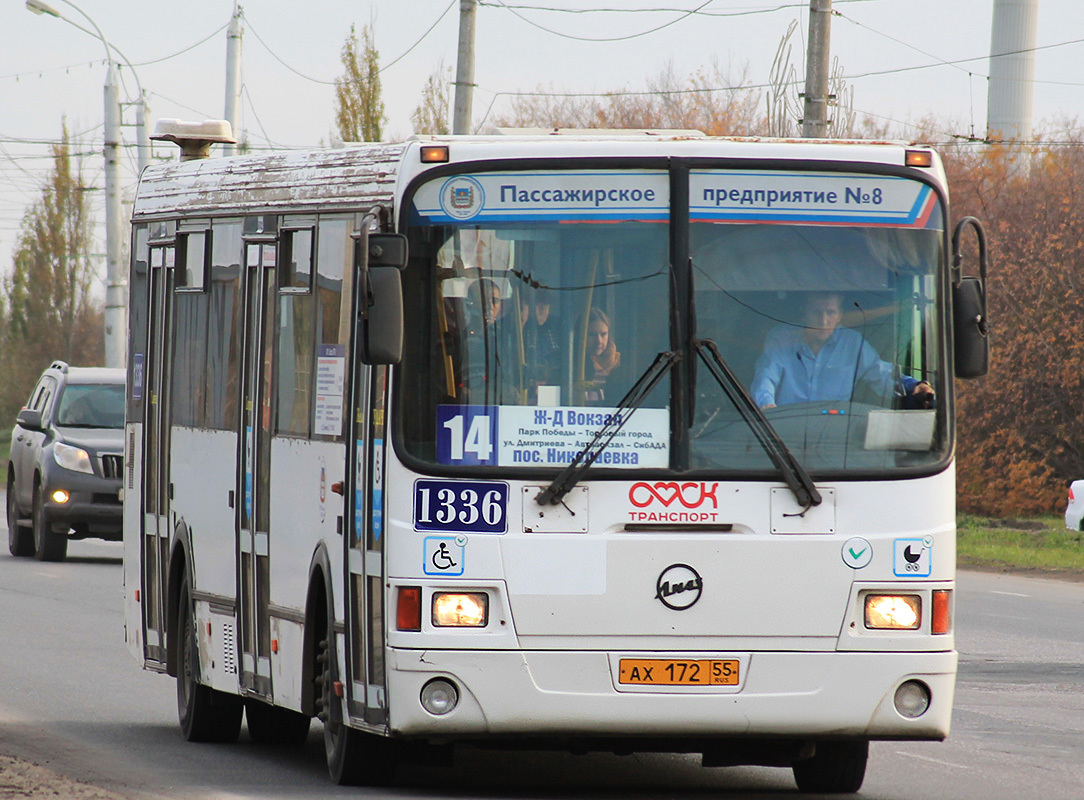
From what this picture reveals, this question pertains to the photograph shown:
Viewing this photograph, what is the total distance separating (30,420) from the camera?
2303 centimetres

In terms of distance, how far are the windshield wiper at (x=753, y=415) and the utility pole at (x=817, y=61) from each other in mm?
15867

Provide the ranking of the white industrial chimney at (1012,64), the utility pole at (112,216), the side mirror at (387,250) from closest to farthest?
the side mirror at (387,250) < the utility pole at (112,216) < the white industrial chimney at (1012,64)

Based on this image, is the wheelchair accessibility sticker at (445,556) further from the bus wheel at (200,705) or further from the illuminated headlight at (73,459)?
the illuminated headlight at (73,459)

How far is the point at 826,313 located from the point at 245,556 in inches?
120

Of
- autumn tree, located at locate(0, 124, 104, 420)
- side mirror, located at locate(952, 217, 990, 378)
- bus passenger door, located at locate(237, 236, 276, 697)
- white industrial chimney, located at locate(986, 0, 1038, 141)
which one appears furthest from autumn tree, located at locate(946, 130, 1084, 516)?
autumn tree, located at locate(0, 124, 104, 420)

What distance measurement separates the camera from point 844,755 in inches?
352

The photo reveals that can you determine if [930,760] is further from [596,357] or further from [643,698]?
[596,357]

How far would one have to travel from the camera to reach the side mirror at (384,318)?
7715 millimetres

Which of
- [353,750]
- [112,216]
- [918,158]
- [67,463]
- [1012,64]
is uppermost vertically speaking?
[1012,64]

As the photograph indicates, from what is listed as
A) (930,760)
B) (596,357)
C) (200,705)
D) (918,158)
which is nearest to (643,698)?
(596,357)

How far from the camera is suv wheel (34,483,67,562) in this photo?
927 inches

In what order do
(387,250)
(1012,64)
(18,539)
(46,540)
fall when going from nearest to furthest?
(387,250) → (46,540) → (18,539) → (1012,64)

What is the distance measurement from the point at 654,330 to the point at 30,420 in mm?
16083

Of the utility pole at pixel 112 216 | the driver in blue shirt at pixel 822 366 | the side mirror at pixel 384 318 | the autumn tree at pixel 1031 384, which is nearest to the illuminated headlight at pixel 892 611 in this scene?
the driver in blue shirt at pixel 822 366
